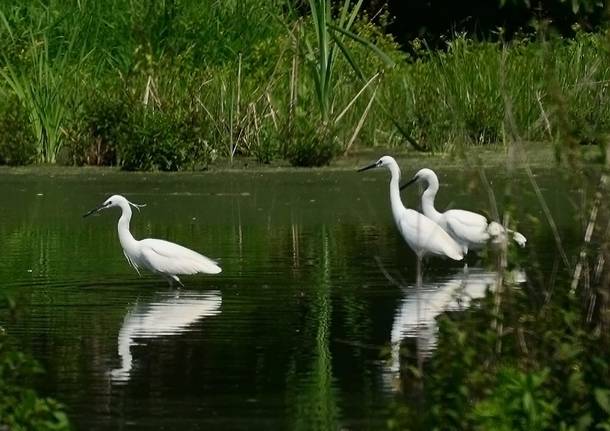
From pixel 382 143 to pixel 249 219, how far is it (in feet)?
20.4

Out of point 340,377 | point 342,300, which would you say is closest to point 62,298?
point 342,300

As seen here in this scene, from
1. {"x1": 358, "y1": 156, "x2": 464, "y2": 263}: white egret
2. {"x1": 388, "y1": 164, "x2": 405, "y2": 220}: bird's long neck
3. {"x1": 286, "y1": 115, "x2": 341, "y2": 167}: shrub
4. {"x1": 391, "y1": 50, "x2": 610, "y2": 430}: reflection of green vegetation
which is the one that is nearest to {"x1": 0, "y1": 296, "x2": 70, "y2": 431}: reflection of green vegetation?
{"x1": 391, "y1": 50, "x2": 610, "y2": 430}: reflection of green vegetation

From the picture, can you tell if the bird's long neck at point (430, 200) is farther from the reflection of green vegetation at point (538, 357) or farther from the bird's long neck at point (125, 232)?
the reflection of green vegetation at point (538, 357)

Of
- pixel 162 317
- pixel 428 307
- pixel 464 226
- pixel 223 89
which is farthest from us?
pixel 223 89

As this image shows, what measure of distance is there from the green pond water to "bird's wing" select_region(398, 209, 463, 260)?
161 millimetres

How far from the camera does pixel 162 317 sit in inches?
379

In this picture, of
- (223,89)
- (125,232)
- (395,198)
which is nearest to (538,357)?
(125,232)

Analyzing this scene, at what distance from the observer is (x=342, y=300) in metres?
10.1

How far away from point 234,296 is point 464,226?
2.74 metres

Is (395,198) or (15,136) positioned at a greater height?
(15,136)

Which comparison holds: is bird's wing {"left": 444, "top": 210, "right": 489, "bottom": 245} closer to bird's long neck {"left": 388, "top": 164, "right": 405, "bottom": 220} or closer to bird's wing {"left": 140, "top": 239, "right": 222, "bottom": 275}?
bird's long neck {"left": 388, "top": 164, "right": 405, "bottom": 220}

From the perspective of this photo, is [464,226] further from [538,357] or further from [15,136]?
[15,136]

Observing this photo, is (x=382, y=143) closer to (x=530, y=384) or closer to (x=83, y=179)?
(x=83, y=179)

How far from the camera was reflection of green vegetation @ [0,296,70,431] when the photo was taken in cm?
504
